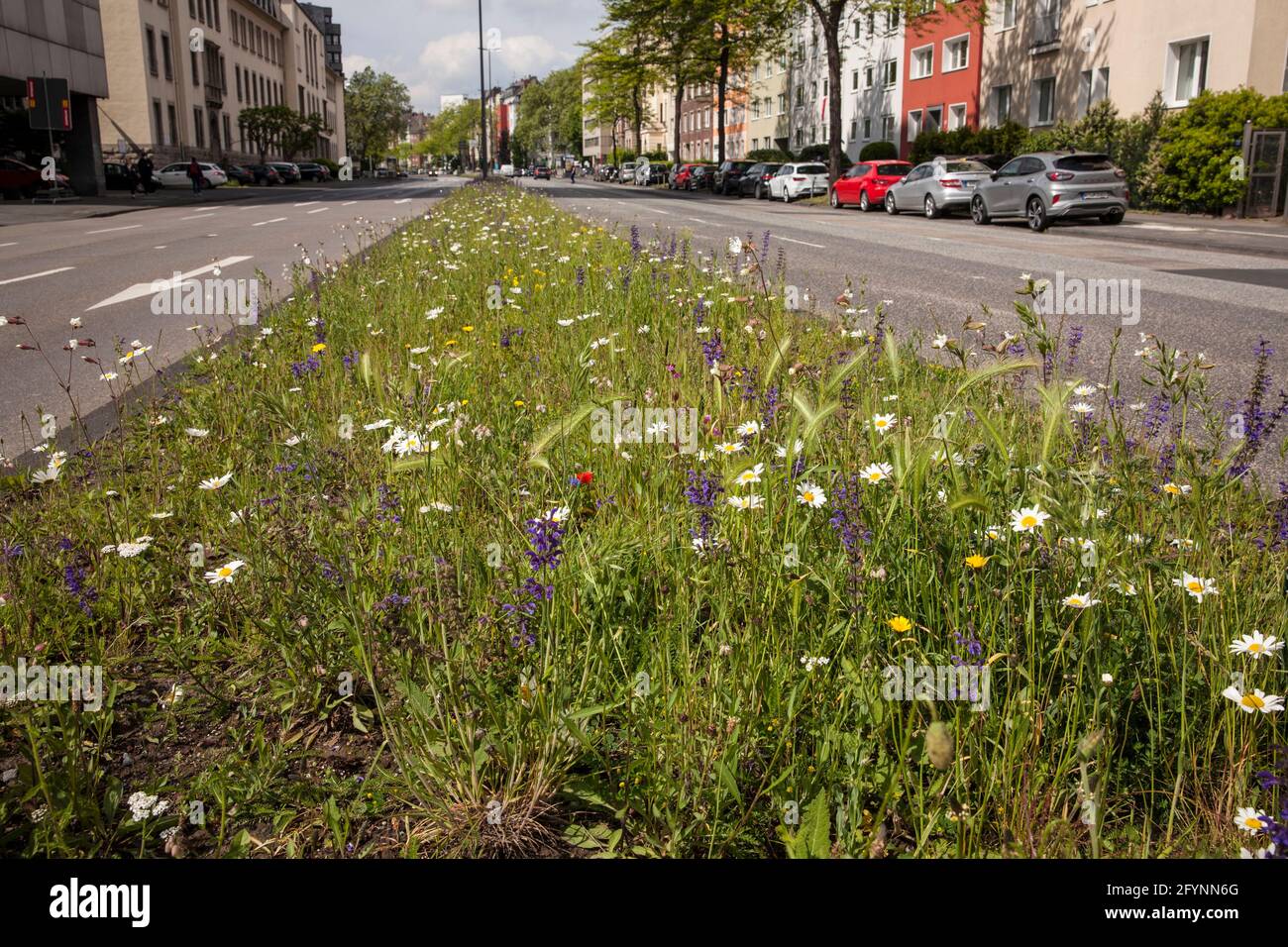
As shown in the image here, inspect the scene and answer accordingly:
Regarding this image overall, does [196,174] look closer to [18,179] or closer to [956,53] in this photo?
[18,179]

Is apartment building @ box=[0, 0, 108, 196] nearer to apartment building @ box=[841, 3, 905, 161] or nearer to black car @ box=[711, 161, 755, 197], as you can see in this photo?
black car @ box=[711, 161, 755, 197]

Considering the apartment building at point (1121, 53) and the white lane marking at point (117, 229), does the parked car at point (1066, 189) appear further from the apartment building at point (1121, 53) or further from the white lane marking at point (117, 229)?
the white lane marking at point (117, 229)

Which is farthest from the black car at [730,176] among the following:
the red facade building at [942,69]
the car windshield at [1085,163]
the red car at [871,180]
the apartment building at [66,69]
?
the apartment building at [66,69]

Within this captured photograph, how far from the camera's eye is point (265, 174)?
2527 inches

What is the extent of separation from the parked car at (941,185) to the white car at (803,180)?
38.3 feet

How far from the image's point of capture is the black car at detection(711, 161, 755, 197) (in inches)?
1948

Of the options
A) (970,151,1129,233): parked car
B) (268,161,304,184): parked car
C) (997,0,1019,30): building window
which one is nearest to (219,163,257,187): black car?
(268,161,304,184): parked car

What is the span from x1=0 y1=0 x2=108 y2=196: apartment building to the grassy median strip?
45.1 m

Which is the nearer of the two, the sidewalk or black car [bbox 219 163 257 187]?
the sidewalk

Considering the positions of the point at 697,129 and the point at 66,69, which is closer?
the point at 66,69

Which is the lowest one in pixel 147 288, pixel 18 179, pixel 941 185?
pixel 147 288

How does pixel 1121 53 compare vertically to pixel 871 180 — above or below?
above

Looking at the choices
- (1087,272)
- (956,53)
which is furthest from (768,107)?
(1087,272)

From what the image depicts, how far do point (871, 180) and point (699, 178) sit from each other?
24.7 meters
